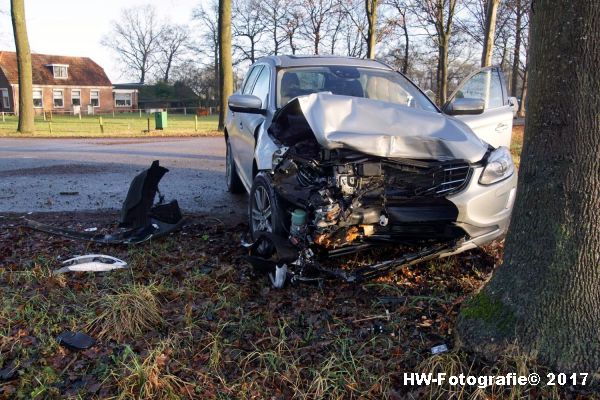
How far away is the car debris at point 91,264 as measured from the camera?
4.38m

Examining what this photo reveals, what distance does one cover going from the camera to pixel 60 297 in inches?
151

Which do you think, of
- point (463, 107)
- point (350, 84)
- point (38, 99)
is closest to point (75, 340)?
point (350, 84)

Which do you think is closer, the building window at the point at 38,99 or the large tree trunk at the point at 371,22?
the large tree trunk at the point at 371,22

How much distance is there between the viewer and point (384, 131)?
3805 millimetres

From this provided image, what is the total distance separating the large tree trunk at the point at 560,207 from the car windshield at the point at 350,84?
2.89 metres

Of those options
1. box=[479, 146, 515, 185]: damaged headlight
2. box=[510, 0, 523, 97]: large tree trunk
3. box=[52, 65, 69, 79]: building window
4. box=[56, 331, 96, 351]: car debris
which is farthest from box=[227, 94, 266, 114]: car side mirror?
box=[52, 65, 69, 79]: building window

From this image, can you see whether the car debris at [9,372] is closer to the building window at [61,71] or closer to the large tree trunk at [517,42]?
the large tree trunk at [517,42]

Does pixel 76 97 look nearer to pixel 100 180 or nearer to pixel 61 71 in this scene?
pixel 61 71

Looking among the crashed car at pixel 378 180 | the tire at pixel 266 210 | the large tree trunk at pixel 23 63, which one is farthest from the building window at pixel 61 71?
the crashed car at pixel 378 180

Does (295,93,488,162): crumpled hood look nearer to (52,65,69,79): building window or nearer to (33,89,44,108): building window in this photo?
(33,89,44,108): building window

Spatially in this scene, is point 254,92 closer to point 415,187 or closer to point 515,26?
point 415,187

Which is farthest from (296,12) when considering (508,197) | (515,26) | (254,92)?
(508,197)

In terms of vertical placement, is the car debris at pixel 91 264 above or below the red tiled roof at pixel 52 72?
below

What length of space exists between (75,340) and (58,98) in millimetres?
64642
